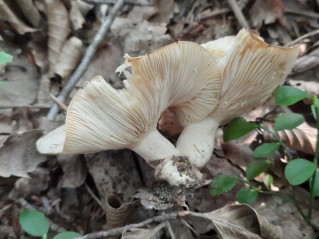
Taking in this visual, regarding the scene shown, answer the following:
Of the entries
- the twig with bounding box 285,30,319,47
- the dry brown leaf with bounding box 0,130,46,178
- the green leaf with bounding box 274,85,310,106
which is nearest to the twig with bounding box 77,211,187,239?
the dry brown leaf with bounding box 0,130,46,178

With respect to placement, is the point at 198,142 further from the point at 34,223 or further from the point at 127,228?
the point at 34,223

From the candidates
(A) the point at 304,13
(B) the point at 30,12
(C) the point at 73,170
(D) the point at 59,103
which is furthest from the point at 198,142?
(A) the point at 304,13

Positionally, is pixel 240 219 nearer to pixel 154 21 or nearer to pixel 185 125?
pixel 185 125

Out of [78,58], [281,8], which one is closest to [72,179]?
[78,58]

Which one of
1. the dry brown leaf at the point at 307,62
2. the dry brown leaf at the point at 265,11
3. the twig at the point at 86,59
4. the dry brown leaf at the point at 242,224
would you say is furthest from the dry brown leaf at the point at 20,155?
the dry brown leaf at the point at 265,11

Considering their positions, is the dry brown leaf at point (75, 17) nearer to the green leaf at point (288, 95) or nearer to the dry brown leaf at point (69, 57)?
the dry brown leaf at point (69, 57)
